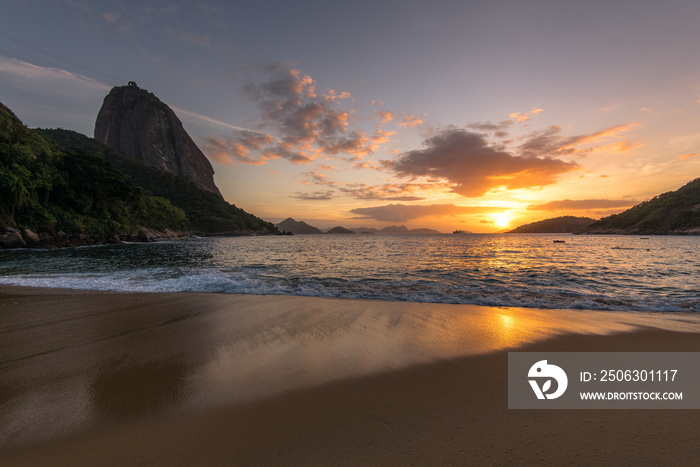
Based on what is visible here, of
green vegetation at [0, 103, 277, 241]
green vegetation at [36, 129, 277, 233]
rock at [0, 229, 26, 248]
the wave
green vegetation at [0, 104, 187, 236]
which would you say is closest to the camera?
the wave

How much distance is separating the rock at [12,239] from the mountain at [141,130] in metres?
171

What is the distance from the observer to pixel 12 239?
30.9 metres

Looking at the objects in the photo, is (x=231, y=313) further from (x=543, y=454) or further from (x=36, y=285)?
(x=36, y=285)

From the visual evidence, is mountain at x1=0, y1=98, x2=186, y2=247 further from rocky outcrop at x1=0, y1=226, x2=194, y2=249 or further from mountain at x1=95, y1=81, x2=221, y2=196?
mountain at x1=95, y1=81, x2=221, y2=196

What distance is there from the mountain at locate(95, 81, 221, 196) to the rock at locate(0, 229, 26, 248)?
17117cm

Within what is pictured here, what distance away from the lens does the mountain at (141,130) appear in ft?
589

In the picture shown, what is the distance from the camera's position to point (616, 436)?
8.47 ft

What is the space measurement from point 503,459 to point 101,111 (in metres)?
273

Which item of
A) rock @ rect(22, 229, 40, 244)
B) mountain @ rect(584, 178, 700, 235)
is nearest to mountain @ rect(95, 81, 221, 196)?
rock @ rect(22, 229, 40, 244)

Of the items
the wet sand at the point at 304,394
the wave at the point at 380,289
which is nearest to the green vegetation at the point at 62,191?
the wave at the point at 380,289

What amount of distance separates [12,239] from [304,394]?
1851 inches

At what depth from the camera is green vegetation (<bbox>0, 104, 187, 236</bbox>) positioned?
115ft

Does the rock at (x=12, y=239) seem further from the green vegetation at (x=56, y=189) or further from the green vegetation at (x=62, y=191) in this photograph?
the green vegetation at (x=56, y=189)

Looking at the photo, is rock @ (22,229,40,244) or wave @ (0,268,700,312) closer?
wave @ (0,268,700,312)
